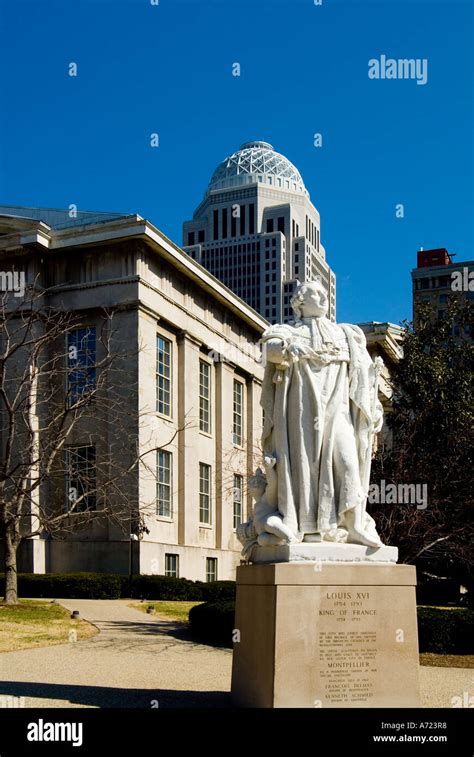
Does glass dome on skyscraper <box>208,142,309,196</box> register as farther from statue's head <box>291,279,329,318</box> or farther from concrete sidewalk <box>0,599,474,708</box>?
statue's head <box>291,279,329,318</box>

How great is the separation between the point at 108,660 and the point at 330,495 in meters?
7.04

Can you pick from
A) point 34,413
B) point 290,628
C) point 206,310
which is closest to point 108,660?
point 290,628

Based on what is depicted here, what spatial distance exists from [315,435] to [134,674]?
5518 millimetres

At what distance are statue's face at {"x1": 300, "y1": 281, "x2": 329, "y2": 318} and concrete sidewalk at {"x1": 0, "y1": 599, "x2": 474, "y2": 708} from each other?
15.2 feet

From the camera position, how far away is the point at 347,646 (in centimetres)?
870

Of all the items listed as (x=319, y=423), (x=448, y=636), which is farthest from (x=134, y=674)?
(x=448, y=636)

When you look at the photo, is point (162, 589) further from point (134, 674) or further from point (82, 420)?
point (134, 674)

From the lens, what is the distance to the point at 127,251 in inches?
1492

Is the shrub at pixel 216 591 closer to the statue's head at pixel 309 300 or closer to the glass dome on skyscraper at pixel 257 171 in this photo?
the statue's head at pixel 309 300

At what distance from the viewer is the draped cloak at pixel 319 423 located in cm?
932

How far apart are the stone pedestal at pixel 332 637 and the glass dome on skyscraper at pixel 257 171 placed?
120 meters

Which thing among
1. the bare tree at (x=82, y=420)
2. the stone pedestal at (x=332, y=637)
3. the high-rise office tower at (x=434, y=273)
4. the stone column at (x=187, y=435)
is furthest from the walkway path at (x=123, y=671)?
the high-rise office tower at (x=434, y=273)

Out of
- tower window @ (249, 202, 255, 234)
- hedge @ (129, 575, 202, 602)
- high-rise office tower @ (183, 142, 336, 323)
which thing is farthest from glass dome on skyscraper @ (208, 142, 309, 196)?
hedge @ (129, 575, 202, 602)

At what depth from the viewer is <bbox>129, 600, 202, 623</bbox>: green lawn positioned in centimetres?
2320
